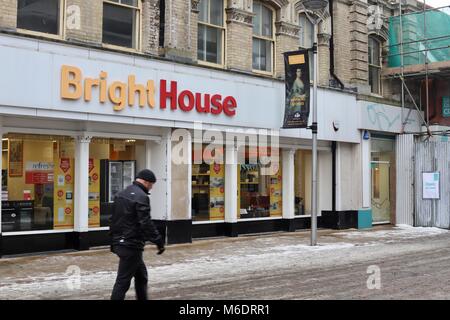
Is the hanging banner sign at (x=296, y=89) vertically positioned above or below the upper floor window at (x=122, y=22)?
below

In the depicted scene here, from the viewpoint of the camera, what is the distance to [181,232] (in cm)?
1495

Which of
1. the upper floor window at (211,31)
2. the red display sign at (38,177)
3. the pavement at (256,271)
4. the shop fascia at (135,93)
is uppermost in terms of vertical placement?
the upper floor window at (211,31)

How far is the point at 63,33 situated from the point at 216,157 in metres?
5.65

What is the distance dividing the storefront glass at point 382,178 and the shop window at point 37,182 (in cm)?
1179

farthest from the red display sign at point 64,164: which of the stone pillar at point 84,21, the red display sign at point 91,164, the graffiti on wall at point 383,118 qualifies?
the graffiti on wall at point 383,118

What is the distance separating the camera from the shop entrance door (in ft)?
69.5

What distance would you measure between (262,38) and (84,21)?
6.20 m

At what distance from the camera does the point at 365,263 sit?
12156 millimetres

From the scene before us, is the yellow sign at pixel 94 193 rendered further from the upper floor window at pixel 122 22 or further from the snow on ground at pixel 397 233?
the snow on ground at pixel 397 233

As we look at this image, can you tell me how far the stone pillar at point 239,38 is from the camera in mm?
16344

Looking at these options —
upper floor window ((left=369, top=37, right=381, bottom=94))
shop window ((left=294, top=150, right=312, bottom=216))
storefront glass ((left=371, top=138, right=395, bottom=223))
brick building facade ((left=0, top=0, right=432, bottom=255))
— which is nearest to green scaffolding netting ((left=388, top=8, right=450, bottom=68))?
upper floor window ((left=369, top=37, right=381, bottom=94))

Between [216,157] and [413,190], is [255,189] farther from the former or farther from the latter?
[413,190]

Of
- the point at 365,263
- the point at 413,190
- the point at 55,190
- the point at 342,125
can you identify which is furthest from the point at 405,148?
the point at 55,190

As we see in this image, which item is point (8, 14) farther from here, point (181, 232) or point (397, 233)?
point (397, 233)
